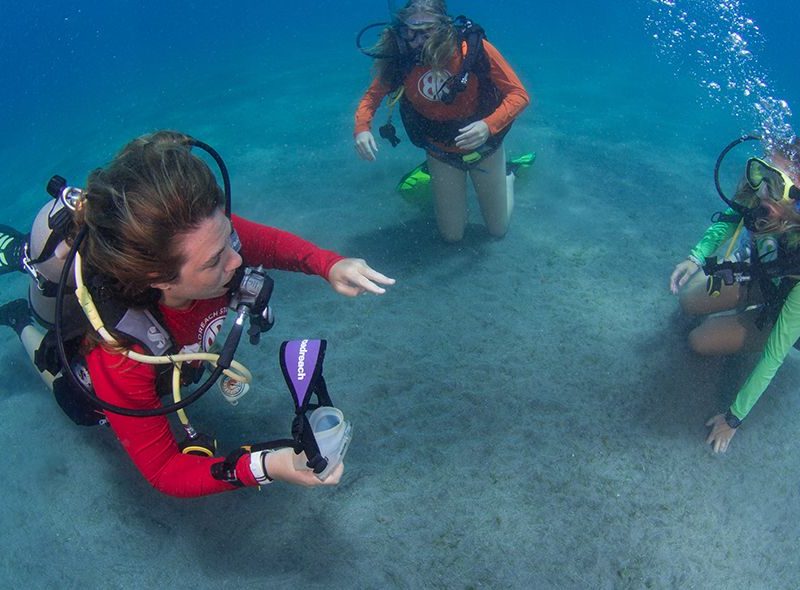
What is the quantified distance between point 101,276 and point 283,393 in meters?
1.95

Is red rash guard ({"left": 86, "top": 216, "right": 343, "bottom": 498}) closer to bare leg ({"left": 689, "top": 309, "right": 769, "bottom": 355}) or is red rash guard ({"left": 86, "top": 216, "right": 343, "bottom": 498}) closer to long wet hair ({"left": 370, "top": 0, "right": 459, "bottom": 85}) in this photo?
long wet hair ({"left": 370, "top": 0, "right": 459, "bottom": 85})

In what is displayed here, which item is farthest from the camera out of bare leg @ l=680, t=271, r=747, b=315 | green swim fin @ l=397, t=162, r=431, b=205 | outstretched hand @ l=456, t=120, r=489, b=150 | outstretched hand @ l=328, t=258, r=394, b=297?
green swim fin @ l=397, t=162, r=431, b=205

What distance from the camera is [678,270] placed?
3920 millimetres

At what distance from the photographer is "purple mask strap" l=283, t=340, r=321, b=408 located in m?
2.00

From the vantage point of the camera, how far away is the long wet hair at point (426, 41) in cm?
459

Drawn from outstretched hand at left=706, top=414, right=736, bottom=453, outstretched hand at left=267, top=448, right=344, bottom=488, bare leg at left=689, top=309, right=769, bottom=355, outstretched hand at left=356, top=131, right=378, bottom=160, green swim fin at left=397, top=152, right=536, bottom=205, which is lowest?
outstretched hand at left=706, top=414, right=736, bottom=453

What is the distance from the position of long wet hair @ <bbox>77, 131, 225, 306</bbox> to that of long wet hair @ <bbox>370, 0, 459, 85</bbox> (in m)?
3.21

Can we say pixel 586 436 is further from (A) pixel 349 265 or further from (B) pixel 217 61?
(B) pixel 217 61

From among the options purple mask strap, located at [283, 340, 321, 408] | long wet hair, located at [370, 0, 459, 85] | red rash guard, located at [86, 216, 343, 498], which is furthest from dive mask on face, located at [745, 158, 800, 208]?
red rash guard, located at [86, 216, 343, 498]

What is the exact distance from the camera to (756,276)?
3.48 meters

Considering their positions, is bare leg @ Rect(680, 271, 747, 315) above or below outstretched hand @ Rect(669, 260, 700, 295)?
below

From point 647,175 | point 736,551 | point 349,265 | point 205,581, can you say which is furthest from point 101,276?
point 647,175

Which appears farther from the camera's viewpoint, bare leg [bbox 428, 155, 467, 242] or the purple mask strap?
bare leg [bbox 428, 155, 467, 242]

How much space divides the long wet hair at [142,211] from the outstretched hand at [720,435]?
359cm
